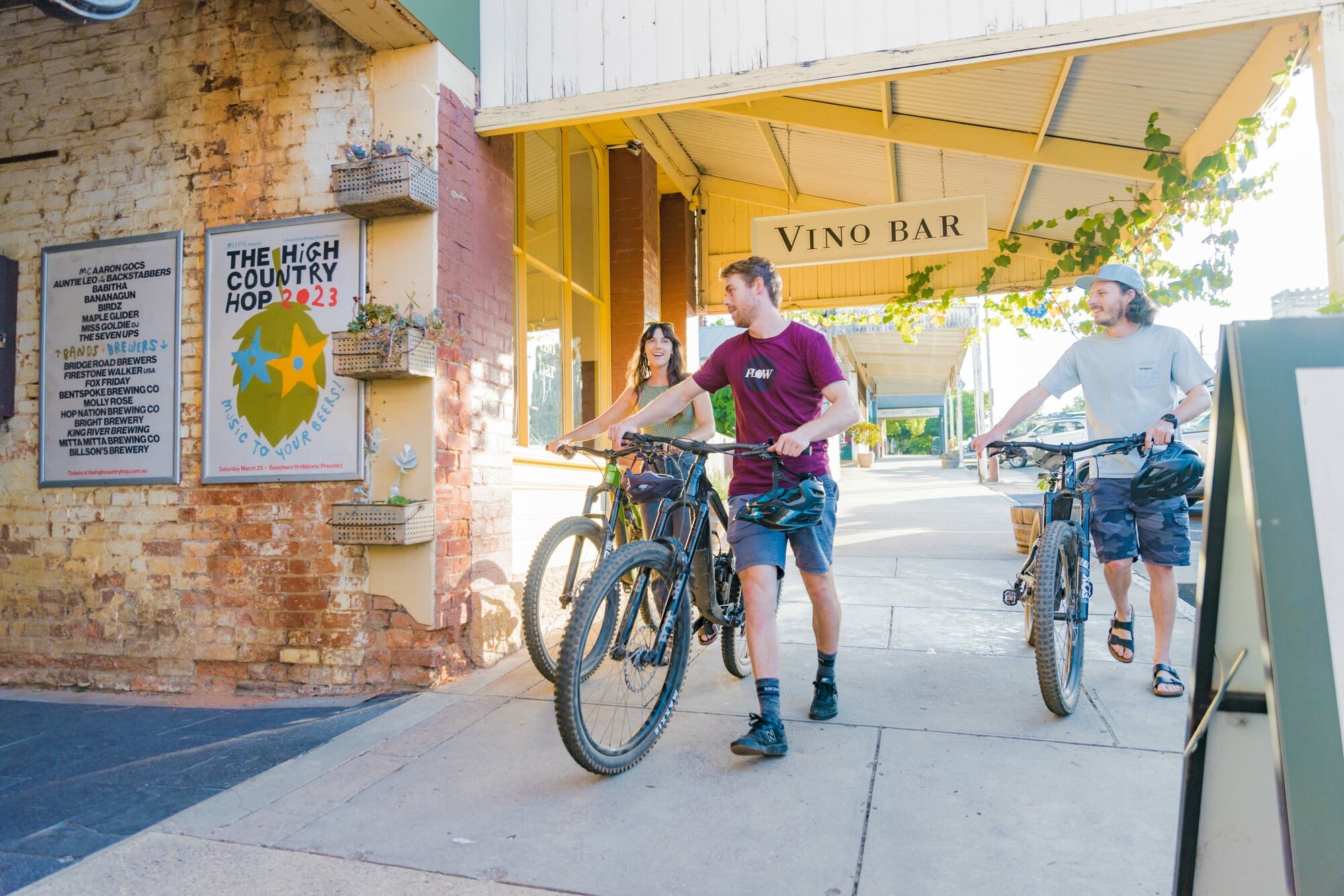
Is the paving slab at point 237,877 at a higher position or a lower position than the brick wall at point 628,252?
lower

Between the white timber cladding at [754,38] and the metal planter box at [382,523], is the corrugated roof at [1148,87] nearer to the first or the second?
the white timber cladding at [754,38]

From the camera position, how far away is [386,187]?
4109 millimetres

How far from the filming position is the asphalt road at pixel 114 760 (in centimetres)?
268

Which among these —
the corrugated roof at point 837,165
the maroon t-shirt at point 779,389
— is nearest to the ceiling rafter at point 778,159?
the corrugated roof at point 837,165

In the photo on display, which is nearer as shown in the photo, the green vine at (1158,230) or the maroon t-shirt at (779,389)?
the maroon t-shirt at (779,389)

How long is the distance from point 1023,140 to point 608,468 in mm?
3936

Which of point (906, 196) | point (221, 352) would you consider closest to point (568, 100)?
point (221, 352)

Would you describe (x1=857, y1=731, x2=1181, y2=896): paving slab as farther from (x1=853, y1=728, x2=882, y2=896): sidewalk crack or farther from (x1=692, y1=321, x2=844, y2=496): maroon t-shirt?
(x1=692, y1=321, x2=844, y2=496): maroon t-shirt

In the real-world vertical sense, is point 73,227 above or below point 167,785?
above

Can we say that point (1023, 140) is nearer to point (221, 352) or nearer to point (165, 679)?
point (221, 352)

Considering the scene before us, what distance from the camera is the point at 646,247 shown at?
8.19 metres

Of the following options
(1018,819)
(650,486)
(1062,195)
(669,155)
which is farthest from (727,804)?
(669,155)

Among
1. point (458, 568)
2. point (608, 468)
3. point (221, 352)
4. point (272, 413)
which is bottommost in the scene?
point (458, 568)

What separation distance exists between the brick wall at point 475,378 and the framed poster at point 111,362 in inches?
60.2
